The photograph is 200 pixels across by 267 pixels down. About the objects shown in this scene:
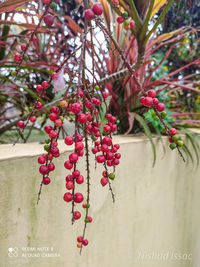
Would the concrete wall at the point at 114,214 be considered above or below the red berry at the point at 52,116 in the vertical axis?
below

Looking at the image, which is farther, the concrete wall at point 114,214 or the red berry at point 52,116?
the concrete wall at point 114,214

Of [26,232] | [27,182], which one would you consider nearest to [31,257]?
[26,232]

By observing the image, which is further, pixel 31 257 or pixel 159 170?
pixel 159 170

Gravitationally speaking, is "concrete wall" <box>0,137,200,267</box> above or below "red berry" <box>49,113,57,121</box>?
below

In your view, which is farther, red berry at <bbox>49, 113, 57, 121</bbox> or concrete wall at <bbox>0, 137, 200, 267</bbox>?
concrete wall at <bbox>0, 137, 200, 267</bbox>

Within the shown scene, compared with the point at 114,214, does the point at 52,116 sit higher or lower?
higher

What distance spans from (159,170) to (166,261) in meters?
0.45

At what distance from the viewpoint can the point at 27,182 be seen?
47 centimetres

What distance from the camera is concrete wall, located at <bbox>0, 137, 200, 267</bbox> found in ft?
1.53

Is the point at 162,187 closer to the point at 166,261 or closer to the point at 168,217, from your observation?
the point at 168,217

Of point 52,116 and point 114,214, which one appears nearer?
point 52,116

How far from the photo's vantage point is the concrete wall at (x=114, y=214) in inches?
18.3

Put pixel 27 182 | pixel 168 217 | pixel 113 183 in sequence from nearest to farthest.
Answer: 1. pixel 27 182
2. pixel 113 183
3. pixel 168 217

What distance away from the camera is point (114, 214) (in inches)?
26.8
